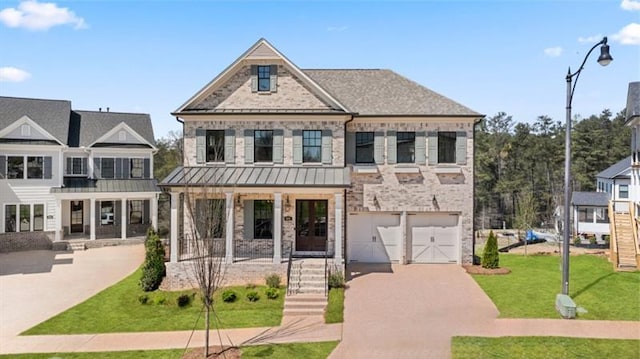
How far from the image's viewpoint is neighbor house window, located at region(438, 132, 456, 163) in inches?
770

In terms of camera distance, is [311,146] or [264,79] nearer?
[311,146]

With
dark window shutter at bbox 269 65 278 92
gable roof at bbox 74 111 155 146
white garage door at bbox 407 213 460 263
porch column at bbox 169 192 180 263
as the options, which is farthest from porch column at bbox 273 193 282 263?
gable roof at bbox 74 111 155 146

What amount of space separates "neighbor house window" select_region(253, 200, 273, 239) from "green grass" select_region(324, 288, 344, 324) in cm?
489

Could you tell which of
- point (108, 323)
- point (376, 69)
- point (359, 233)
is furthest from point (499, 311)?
point (376, 69)

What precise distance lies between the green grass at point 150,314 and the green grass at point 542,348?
18.9 ft

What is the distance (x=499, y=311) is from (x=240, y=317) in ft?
27.5

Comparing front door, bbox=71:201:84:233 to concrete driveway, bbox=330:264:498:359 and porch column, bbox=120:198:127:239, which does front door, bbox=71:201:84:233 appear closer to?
porch column, bbox=120:198:127:239

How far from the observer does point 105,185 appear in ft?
93.5

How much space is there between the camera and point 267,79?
19.0 m

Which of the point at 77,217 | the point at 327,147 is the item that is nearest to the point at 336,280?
the point at 327,147

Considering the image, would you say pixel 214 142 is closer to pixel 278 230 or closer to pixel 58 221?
pixel 278 230

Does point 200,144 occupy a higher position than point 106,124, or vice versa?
point 106,124

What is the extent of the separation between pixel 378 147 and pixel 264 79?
6236 mm

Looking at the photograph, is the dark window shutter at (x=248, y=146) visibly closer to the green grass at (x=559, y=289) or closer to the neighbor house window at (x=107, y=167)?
the green grass at (x=559, y=289)
